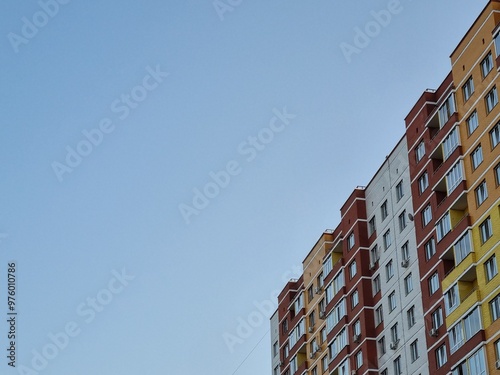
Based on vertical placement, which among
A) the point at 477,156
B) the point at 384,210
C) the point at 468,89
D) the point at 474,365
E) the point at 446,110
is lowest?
the point at 474,365

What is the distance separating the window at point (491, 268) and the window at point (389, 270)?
13.7m

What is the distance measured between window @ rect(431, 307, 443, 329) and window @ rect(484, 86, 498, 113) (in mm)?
12492

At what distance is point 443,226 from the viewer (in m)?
60.8

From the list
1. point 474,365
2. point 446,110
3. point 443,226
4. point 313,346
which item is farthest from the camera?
point 313,346

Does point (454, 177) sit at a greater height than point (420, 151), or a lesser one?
lesser

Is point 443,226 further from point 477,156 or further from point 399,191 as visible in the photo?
point 399,191

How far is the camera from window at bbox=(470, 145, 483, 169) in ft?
188

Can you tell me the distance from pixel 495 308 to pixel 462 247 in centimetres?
540

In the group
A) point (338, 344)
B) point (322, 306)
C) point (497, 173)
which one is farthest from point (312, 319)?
point (497, 173)

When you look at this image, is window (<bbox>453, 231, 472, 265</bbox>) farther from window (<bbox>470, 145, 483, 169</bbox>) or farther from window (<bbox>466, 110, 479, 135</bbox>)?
window (<bbox>466, 110, 479, 135</bbox>)

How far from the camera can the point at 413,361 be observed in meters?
63.4

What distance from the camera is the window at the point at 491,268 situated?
54375 mm

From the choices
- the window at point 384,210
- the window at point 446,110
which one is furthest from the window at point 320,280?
the window at point 446,110

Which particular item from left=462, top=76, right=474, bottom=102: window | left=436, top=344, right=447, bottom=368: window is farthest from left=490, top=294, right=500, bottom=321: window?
left=462, top=76, right=474, bottom=102: window
